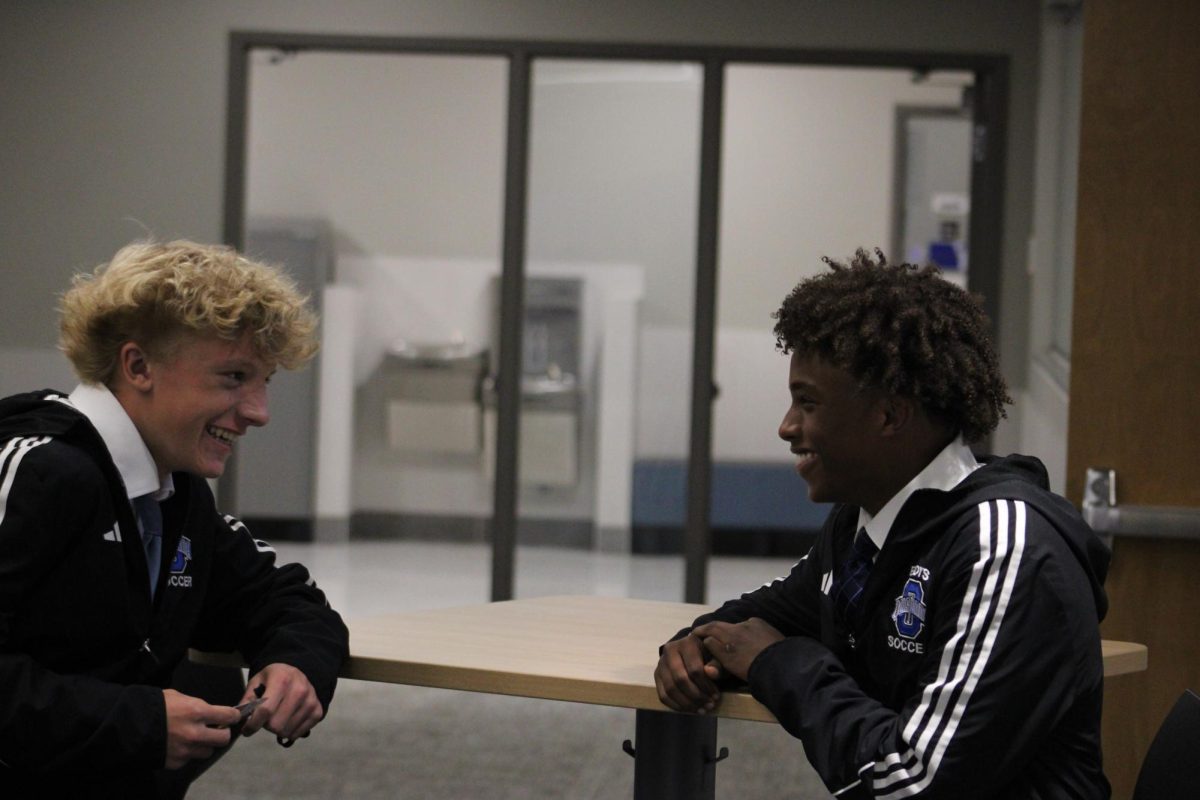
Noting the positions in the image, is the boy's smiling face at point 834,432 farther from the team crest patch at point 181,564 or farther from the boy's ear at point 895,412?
the team crest patch at point 181,564

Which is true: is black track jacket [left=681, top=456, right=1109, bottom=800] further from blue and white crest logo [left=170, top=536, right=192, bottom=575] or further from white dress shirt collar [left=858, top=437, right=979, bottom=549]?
blue and white crest logo [left=170, top=536, right=192, bottom=575]

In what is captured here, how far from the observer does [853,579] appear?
1.77m

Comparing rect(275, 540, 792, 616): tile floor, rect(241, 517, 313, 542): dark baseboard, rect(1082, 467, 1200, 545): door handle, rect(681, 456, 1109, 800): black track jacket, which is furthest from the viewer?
rect(241, 517, 313, 542): dark baseboard

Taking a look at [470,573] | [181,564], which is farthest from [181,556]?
[470,573]

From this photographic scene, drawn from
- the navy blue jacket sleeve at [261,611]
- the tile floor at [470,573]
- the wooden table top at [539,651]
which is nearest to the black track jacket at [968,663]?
the wooden table top at [539,651]

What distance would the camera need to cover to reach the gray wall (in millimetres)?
5566

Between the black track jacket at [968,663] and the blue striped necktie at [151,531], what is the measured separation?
72cm

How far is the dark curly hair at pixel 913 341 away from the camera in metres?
1.67

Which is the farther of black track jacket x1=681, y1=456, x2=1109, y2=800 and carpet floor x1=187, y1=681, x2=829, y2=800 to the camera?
carpet floor x1=187, y1=681, x2=829, y2=800

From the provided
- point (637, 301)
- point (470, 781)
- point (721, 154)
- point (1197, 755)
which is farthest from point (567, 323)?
point (1197, 755)

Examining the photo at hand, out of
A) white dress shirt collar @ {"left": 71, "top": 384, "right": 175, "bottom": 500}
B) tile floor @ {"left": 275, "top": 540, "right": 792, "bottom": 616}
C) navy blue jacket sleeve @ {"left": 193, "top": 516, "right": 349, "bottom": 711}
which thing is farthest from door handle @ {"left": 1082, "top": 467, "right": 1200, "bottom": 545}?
tile floor @ {"left": 275, "top": 540, "right": 792, "bottom": 616}

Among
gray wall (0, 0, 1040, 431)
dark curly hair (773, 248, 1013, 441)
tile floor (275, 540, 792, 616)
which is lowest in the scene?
tile floor (275, 540, 792, 616)

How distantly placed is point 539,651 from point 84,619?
0.58 metres

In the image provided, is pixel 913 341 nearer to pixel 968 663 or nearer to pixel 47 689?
pixel 968 663
